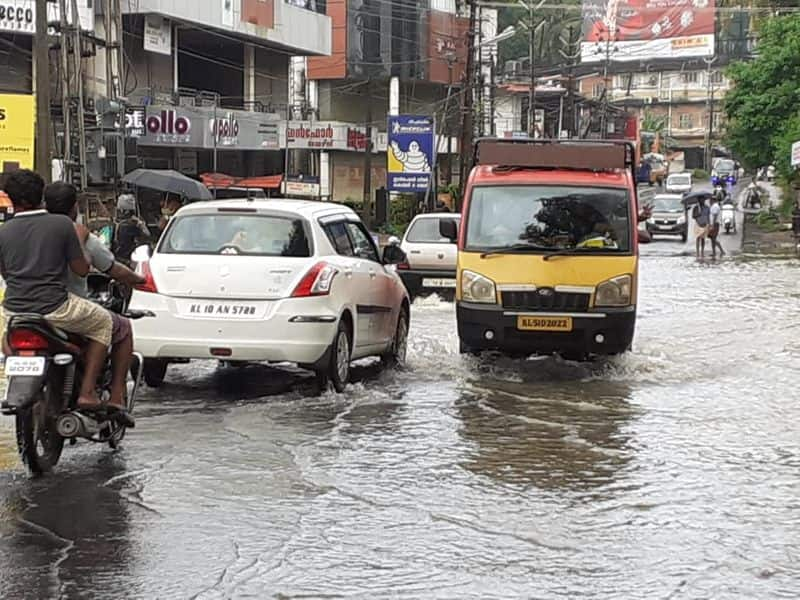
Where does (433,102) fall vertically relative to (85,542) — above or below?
above

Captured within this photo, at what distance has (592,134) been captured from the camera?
8288 centimetres

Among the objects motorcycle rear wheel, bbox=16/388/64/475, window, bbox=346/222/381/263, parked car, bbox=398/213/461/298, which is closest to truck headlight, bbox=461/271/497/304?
window, bbox=346/222/381/263

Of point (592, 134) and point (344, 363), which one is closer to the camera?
point (344, 363)

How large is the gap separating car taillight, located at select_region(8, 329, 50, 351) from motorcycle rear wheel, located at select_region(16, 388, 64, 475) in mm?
272

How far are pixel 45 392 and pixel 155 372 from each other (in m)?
3.95

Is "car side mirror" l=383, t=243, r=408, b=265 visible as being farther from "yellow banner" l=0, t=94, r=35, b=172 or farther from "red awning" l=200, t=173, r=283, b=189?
"red awning" l=200, t=173, r=283, b=189

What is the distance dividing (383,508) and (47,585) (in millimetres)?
2071

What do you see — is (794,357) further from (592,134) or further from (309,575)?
(592,134)

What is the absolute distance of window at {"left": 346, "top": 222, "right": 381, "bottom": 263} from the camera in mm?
11969

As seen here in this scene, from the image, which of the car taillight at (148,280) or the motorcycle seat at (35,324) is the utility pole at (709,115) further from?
the motorcycle seat at (35,324)

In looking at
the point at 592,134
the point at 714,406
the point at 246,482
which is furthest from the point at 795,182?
the point at 246,482

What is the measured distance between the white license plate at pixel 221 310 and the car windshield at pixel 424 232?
437 inches

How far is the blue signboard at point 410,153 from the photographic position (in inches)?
1293

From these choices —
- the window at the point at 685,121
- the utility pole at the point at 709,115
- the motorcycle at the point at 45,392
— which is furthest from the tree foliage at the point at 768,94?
the window at the point at 685,121
